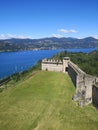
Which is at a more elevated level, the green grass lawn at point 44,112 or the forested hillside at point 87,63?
the green grass lawn at point 44,112

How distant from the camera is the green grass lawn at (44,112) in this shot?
1673cm

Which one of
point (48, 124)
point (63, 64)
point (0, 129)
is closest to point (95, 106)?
point (48, 124)

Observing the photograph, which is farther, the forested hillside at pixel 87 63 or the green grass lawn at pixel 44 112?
the forested hillside at pixel 87 63

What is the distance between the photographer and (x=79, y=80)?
84.4 ft

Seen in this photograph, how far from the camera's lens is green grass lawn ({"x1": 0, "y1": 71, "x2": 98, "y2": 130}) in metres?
16.7

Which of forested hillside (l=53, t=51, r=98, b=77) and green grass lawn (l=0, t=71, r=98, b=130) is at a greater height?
green grass lawn (l=0, t=71, r=98, b=130)

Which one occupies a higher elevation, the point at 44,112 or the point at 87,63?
the point at 44,112

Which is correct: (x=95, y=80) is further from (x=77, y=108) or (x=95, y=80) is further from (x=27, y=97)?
(x=27, y=97)

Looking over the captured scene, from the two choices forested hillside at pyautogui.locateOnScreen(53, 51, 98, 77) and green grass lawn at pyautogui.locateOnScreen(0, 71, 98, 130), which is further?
forested hillside at pyautogui.locateOnScreen(53, 51, 98, 77)

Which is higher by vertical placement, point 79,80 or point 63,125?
point 79,80

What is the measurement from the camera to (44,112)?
1955 cm

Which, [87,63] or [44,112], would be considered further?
[87,63]

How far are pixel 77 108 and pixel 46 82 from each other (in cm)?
1253

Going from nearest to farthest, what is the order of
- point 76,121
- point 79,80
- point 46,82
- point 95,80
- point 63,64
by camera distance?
1. point 76,121
2. point 95,80
3. point 79,80
4. point 46,82
5. point 63,64
